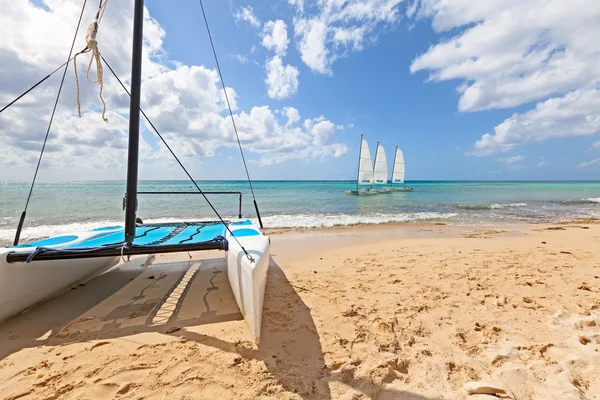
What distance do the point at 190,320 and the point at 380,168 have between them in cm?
3350

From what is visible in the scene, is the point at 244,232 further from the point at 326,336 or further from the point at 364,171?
the point at 364,171

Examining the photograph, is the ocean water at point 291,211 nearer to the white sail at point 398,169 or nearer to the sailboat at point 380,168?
the sailboat at point 380,168

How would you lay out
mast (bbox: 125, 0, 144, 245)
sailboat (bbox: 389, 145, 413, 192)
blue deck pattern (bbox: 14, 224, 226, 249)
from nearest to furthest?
mast (bbox: 125, 0, 144, 245), blue deck pattern (bbox: 14, 224, 226, 249), sailboat (bbox: 389, 145, 413, 192)

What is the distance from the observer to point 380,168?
1337 inches

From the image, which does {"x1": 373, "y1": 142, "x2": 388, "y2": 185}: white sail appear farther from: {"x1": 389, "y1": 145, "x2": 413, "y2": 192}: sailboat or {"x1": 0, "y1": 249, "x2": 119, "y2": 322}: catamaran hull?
{"x1": 0, "y1": 249, "x2": 119, "y2": 322}: catamaran hull

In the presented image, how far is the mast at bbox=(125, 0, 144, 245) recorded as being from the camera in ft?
10.2

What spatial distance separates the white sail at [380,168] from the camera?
3331 cm

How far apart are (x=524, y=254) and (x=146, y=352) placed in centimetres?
655

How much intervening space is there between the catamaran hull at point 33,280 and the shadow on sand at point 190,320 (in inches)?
4.6

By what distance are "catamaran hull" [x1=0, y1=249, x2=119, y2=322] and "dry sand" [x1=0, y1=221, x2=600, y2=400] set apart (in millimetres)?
183

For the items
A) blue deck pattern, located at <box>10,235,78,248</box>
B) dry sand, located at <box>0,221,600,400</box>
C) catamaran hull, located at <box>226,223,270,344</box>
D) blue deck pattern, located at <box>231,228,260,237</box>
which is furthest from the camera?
blue deck pattern, located at <box>231,228,260,237</box>

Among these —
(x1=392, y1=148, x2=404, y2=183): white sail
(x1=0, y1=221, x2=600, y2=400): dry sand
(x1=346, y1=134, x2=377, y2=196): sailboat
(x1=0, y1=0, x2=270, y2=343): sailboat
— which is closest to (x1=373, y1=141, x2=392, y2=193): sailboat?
(x1=346, y1=134, x2=377, y2=196): sailboat

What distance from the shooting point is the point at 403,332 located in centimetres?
258

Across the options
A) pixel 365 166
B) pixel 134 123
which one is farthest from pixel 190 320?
pixel 365 166
